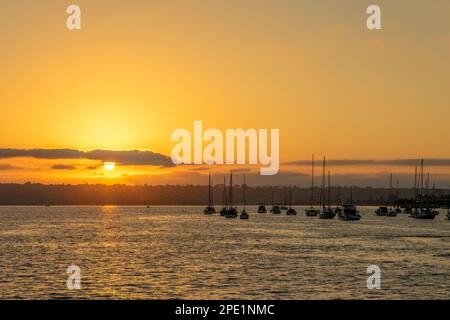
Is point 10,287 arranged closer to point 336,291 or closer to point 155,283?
point 155,283

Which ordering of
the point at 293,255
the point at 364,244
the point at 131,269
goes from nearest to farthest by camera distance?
the point at 131,269
the point at 293,255
the point at 364,244

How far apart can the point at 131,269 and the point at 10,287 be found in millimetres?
14289

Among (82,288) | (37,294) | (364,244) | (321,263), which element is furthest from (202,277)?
(364,244)

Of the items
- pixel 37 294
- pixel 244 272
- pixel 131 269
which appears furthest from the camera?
pixel 131 269

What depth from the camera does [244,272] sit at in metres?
54.4

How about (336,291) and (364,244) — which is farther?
(364,244)

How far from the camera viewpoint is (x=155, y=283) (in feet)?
155

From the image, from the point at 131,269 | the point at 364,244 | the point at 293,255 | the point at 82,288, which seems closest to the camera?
the point at 82,288

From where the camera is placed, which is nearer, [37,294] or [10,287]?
[37,294]
